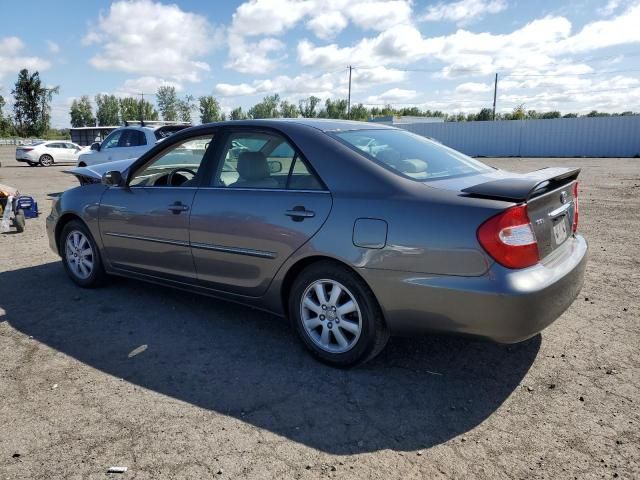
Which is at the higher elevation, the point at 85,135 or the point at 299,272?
the point at 85,135

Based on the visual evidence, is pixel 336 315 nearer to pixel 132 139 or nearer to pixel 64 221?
pixel 64 221

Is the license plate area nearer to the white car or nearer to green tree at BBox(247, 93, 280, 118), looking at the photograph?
the white car

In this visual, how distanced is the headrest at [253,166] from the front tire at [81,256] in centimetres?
204

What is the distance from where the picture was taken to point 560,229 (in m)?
3.29

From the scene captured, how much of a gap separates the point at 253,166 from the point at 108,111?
10003 cm

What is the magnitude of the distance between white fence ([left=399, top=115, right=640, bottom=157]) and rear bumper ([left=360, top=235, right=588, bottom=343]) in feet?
102

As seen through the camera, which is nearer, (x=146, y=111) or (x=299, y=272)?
(x=299, y=272)

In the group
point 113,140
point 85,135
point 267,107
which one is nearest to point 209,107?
point 267,107

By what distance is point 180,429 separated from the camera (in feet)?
9.09

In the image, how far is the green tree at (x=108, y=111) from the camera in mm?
92875

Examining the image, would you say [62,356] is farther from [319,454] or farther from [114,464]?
[319,454]

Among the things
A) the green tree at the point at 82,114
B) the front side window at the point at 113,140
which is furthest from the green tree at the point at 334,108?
the front side window at the point at 113,140

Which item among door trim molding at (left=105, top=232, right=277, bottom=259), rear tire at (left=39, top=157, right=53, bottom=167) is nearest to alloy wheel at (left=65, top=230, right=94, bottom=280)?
door trim molding at (left=105, top=232, right=277, bottom=259)

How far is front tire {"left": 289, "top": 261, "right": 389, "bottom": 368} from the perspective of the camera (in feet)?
10.5
